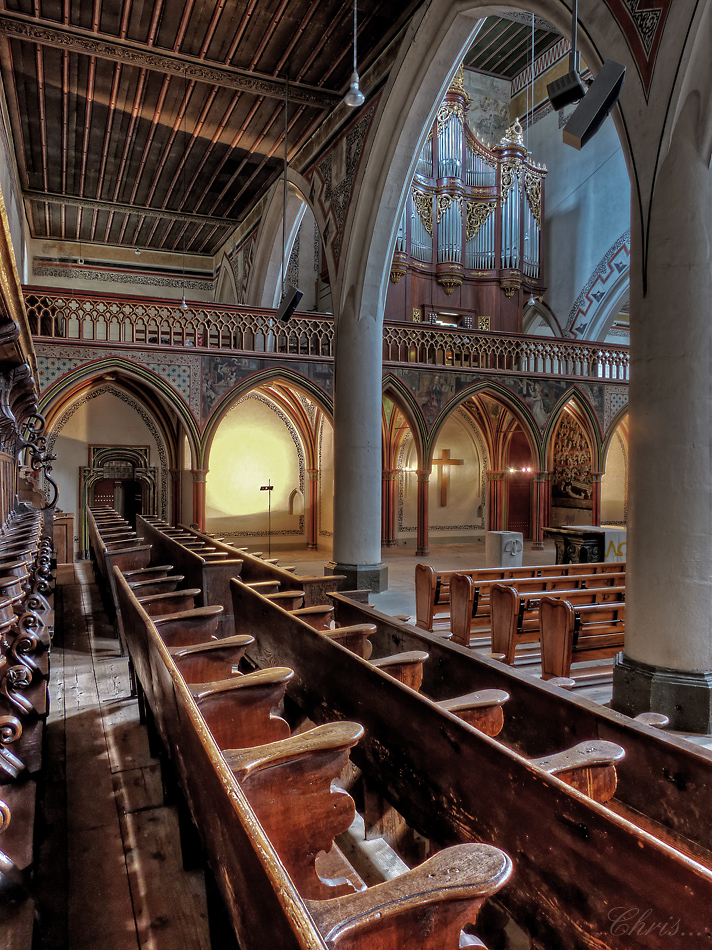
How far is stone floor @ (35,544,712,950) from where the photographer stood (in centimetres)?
178

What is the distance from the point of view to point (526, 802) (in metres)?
1.45

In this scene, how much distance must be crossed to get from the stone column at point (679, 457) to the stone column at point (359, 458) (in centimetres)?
481

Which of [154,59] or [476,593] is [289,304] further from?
[476,593]

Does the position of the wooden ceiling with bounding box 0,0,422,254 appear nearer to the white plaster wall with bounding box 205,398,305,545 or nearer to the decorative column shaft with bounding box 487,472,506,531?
the white plaster wall with bounding box 205,398,305,545

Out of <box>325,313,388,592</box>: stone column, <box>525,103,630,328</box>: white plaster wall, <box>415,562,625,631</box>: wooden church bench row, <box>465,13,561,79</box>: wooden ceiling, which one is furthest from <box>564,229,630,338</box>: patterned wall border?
<box>415,562,625,631</box>: wooden church bench row

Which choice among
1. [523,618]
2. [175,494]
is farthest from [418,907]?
[175,494]

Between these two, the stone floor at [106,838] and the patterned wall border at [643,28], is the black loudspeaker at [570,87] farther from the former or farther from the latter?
the stone floor at [106,838]

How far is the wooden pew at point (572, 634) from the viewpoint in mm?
4363

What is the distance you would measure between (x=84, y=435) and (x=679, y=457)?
41.2ft

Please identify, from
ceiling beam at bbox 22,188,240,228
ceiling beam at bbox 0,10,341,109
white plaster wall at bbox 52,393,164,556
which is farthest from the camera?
white plaster wall at bbox 52,393,164,556

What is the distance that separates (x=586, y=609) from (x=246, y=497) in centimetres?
1151

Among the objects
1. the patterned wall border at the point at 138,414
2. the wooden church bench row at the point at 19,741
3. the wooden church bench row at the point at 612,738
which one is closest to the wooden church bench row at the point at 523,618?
the wooden church bench row at the point at 612,738

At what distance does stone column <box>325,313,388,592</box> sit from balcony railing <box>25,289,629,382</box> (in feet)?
10.9

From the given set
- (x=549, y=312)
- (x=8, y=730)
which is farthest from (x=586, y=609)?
(x=549, y=312)
